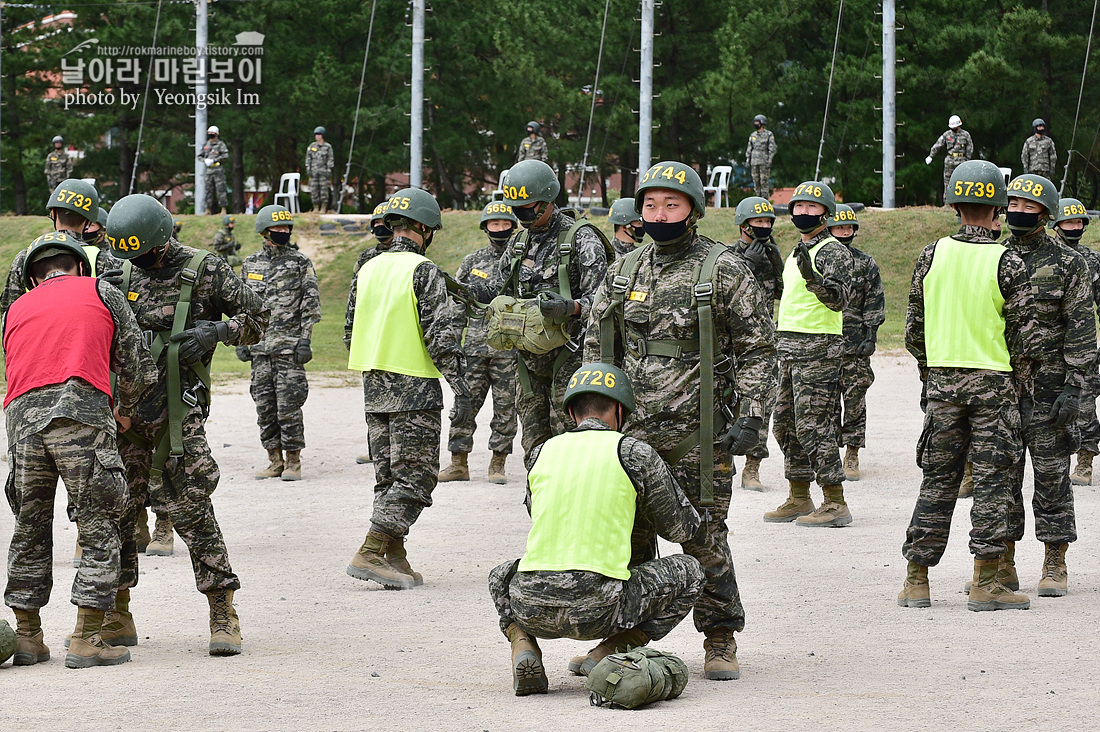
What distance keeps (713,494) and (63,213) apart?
4.49 metres

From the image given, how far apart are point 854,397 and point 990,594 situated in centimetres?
507

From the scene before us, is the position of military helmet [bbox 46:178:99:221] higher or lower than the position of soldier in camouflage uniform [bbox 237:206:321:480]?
higher

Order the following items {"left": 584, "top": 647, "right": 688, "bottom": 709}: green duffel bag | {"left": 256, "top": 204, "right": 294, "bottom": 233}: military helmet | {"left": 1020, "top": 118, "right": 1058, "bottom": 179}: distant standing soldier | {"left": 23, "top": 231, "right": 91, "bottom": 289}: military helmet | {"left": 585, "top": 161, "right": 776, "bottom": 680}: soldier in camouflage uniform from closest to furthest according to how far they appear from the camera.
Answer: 1. {"left": 584, "top": 647, "right": 688, "bottom": 709}: green duffel bag
2. {"left": 585, "top": 161, "right": 776, "bottom": 680}: soldier in camouflage uniform
3. {"left": 23, "top": 231, "right": 91, "bottom": 289}: military helmet
4. {"left": 256, "top": 204, "right": 294, "bottom": 233}: military helmet
5. {"left": 1020, "top": 118, "right": 1058, "bottom": 179}: distant standing soldier

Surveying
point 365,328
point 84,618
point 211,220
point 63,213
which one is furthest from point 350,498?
point 211,220

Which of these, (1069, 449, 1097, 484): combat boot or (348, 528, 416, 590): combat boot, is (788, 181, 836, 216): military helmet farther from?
(348, 528, 416, 590): combat boot

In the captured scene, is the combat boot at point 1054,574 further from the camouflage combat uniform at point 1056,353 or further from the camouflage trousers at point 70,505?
the camouflage trousers at point 70,505

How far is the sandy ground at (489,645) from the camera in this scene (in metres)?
6.06

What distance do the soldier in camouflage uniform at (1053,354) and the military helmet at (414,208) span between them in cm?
367

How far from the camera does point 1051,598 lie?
8609 mm

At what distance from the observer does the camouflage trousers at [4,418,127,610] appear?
22.6 feet

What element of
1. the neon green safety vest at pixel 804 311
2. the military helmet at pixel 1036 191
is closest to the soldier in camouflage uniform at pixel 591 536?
the military helmet at pixel 1036 191

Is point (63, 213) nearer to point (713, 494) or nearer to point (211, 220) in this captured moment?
point (713, 494)

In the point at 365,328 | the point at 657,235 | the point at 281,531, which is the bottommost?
the point at 281,531

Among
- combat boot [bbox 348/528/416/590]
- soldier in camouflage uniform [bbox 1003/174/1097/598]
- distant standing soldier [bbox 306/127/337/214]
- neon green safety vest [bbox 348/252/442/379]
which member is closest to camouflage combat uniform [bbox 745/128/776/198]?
distant standing soldier [bbox 306/127/337/214]
